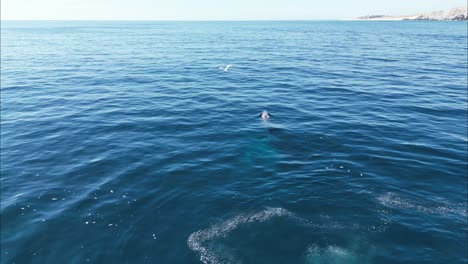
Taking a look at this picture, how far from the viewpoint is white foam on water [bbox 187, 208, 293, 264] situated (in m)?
15.4

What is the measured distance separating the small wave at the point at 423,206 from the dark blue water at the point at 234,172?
11cm

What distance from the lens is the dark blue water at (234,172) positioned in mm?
16266

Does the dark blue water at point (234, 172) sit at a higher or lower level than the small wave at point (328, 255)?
higher

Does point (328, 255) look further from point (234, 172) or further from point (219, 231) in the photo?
point (234, 172)

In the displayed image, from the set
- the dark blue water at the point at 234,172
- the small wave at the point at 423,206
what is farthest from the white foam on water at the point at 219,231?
the small wave at the point at 423,206

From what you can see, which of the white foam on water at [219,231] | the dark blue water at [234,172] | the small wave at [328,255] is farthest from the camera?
the dark blue water at [234,172]

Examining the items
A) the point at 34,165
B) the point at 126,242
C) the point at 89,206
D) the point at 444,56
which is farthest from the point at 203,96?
the point at 444,56

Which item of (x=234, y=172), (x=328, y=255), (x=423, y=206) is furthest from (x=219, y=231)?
(x=423, y=206)

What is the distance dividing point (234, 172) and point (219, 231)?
645 cm

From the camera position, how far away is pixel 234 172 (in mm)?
A: 23078

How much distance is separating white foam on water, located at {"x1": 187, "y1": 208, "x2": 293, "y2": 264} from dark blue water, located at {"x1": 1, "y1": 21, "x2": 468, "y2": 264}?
74mm

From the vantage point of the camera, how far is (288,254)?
611 inches

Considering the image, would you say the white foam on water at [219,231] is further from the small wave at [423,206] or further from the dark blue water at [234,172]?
the small wave at [423,206]

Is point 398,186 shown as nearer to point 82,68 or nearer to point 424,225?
point 424,225
